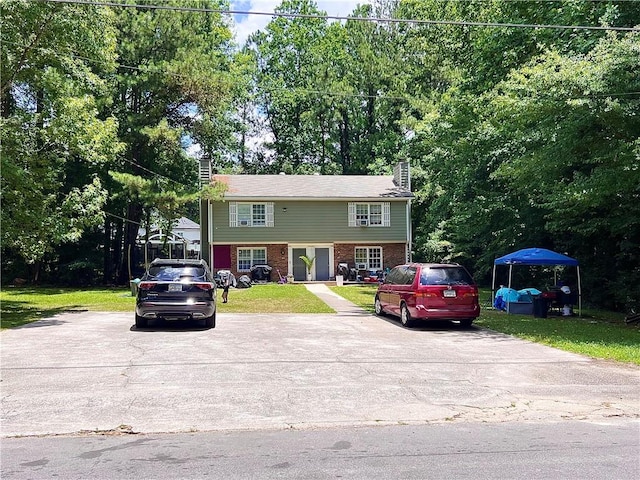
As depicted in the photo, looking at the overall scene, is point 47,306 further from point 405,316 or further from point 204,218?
point 405,316

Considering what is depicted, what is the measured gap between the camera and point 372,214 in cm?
3306

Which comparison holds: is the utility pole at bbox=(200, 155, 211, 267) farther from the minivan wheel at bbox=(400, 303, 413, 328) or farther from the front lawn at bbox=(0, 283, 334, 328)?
the minivan wheel at bbox=(400, 303, 413, 328)

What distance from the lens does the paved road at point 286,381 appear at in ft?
20.2

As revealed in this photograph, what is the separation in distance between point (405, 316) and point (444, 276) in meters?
1.46

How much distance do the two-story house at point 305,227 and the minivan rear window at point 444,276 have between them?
18.7m

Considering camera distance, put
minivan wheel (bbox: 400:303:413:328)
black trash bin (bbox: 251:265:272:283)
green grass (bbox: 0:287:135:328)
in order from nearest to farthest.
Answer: minivan wheel (bbox: 400:303:413:328)
green grass (bbox: 0:287:135:328)
black trash bin (bbox: 251:265:272:283)

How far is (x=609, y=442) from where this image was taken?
530 centimetres

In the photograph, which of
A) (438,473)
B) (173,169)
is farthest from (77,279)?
(438,473)

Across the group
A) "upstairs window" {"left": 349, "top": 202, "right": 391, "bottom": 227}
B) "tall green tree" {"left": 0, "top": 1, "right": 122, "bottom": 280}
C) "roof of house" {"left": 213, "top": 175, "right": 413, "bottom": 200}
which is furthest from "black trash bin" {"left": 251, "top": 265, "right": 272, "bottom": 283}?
"tall green tree" {"left": 0, "top": 1, "right": 122, "bottom": 280}

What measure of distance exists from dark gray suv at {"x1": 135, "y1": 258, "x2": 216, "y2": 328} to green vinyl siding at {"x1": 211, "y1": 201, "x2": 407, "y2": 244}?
18.6m

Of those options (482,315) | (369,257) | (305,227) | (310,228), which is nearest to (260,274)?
(305,227)

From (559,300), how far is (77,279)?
29391 mm

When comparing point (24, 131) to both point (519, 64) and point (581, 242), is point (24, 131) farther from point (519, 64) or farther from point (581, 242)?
point (581, 242)

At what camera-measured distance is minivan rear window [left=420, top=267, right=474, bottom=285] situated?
13.7m
